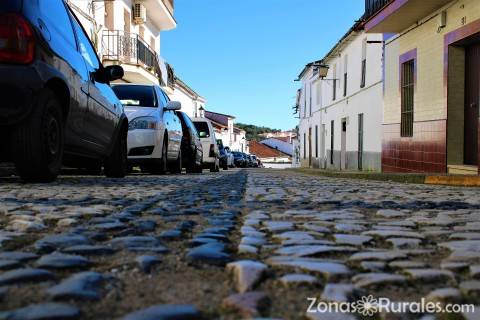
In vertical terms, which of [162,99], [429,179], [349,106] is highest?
[349,106]

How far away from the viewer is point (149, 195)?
4.91 metres

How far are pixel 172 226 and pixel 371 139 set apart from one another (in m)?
15.7

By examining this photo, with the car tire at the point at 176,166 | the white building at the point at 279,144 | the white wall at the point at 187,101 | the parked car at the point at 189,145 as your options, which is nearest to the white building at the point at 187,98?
the white wall at the point at 187,101

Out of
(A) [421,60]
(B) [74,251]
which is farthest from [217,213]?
(A) [421,60]

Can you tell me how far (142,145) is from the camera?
10.1 metres

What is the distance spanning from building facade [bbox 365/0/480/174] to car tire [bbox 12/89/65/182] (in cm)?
699

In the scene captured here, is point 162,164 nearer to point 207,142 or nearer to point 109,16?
point 207,142

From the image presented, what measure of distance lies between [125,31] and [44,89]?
1621 centimetres

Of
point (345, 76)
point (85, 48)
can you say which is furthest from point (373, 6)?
point (345, 76)

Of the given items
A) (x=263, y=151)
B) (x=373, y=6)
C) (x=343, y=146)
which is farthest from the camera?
(x=263, y=151)

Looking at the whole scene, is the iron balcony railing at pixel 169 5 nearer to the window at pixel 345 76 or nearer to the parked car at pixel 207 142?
the parked car at pixel 207 142

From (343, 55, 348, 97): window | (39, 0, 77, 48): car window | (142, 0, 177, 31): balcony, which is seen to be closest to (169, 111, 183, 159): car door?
(39, 0, 77, 48): car window

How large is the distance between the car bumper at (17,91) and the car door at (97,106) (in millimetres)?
1501

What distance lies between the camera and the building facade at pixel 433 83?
10359mm
